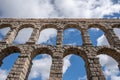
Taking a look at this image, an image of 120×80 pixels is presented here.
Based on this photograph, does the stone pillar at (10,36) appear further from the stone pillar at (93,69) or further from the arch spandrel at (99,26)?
the arch spandrel at (99,26)

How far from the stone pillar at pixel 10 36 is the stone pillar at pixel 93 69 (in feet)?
23.2

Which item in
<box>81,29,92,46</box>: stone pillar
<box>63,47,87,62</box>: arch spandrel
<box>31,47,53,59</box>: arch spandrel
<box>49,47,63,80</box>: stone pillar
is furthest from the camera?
<box>81,29,92,46</box>: stone pillar

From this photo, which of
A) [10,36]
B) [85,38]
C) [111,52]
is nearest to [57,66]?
[85,38]

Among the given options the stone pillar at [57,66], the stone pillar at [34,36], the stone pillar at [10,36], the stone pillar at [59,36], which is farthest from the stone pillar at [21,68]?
the stone pillar at [59,36]

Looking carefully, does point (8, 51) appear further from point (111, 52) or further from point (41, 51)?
point (111, 52)

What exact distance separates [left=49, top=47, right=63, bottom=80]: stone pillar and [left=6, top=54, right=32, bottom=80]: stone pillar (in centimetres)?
197

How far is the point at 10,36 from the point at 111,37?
8957 mm

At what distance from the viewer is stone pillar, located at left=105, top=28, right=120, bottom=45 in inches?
607

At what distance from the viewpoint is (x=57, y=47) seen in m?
14.7

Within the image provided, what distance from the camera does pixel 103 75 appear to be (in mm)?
12117

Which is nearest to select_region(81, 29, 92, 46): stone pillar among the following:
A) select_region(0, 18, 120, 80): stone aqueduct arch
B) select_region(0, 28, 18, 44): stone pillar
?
select_region(0, 18, 120, 80): stone aqueduct arch

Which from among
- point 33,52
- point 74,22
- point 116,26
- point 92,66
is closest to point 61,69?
point 92,66

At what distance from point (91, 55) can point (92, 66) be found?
3.94ft

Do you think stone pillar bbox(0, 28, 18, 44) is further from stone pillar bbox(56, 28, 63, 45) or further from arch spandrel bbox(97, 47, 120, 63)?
arch spandrel bbox(97, 47, 120, 63)
